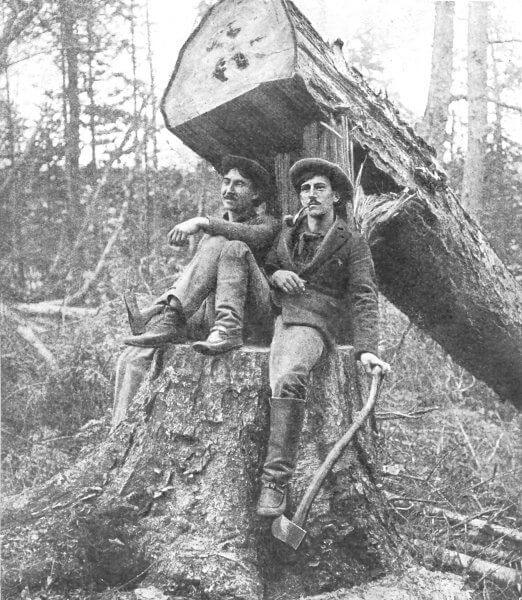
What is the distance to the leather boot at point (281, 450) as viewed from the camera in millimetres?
3107

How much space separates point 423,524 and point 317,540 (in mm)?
1896

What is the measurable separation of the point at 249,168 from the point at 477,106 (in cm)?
699

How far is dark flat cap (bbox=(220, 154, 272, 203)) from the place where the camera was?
4045 mm

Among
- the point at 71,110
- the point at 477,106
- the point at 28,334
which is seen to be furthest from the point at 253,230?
the point at 477,106

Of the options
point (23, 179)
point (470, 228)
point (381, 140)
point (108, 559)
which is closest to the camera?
point (108, 559)

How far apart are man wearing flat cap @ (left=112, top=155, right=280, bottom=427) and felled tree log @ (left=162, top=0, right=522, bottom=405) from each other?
33cm

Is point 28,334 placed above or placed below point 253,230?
below

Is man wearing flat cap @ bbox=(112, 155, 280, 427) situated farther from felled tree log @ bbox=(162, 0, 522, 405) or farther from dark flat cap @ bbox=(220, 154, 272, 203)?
felled tree log @ bbox=(162, 0, 522, 405)

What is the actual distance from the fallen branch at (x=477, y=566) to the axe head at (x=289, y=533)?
139 cm

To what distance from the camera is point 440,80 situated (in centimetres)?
937

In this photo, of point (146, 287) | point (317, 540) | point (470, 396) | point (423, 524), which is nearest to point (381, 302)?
point (470, 396)

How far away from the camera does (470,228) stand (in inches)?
209

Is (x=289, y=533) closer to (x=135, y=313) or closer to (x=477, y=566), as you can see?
(x=135, y=313)

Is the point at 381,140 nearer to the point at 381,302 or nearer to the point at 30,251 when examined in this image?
the point at 381,302
